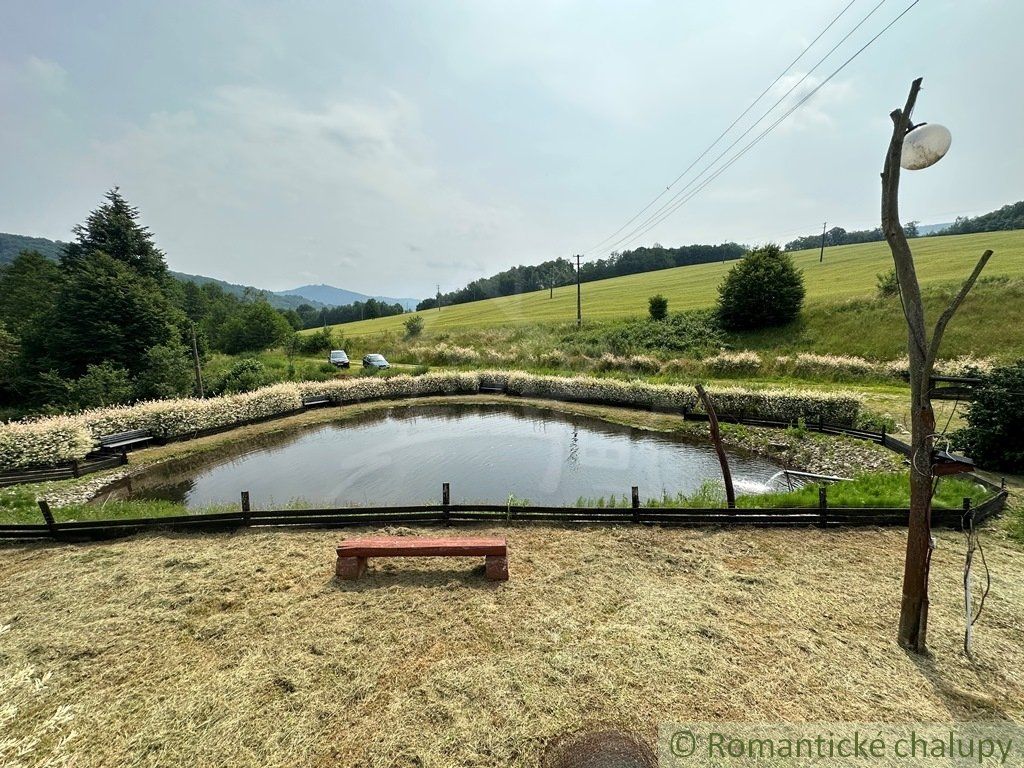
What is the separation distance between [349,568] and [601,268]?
310ft

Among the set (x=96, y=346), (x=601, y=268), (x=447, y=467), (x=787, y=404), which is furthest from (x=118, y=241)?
(x=601, y=268)

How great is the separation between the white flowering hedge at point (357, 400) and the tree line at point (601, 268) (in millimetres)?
63383

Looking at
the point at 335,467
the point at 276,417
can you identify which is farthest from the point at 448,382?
the point at 335,467

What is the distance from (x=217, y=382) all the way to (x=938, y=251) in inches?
2775

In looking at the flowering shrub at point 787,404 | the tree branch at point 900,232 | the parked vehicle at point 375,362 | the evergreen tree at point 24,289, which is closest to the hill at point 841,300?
the flowering shrub at point 787,404

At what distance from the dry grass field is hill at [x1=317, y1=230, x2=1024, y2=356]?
2474 centimetres

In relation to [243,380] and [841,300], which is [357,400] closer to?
[243,380]

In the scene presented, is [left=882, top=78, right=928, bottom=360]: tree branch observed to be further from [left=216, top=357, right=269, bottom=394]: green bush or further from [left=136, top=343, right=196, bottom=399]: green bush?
[left=136, top=343, right=196, bottom=399]: green bush

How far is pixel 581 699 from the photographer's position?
408 cm

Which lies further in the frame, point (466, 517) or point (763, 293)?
point (763, 293)

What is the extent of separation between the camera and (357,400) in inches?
934

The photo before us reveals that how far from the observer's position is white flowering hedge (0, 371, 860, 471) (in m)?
12.9

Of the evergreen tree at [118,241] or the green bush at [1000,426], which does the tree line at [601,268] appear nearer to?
the evergreen tree at [118,241]

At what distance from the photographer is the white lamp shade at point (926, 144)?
364 centimetres
